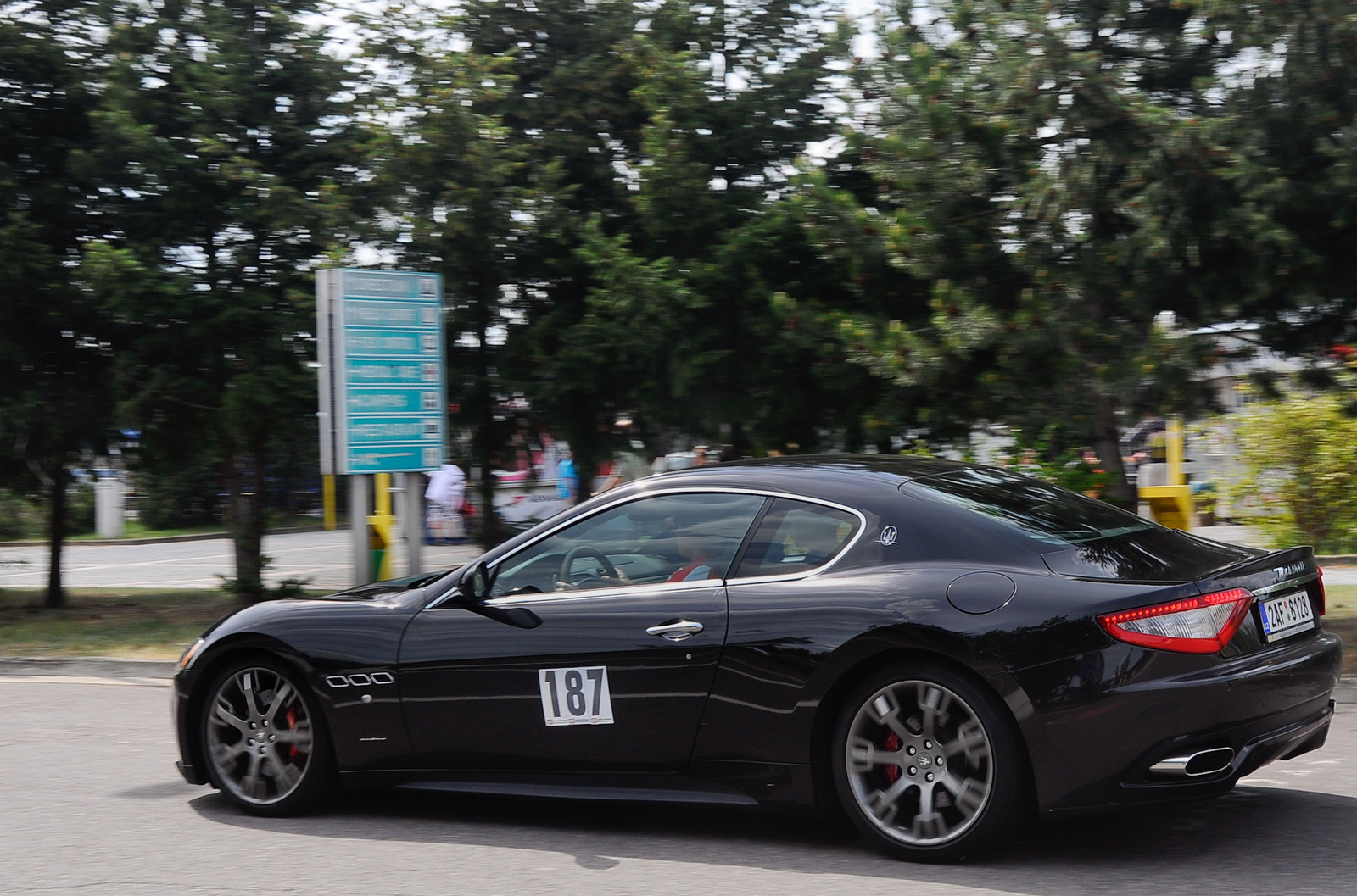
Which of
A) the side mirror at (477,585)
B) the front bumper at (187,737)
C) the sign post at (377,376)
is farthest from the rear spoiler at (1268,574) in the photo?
the sign post at (377,376)

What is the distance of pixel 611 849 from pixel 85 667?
746cm

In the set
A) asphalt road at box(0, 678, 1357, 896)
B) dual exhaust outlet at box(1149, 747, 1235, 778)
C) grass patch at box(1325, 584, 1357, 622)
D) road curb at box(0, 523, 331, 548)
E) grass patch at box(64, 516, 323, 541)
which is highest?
grass patch at box(64, 516, 323, 541)

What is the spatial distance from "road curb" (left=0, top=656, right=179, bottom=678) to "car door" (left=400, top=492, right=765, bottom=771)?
6.13 metres

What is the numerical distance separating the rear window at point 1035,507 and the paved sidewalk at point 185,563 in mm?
11046

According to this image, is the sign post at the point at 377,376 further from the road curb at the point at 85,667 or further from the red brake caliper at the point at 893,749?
the red brake caliper at the point at 893,749

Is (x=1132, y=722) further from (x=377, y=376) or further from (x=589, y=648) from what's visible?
(x=377, y=376)

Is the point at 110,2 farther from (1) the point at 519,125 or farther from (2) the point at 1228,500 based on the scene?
(2) the point at 1228,500

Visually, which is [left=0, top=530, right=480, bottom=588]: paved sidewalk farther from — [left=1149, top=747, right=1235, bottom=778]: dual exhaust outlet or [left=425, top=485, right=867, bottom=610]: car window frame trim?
[left=1149, top=747, right=1235, bottom=778]: dual exhaust outlet

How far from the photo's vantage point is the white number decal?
529 cm

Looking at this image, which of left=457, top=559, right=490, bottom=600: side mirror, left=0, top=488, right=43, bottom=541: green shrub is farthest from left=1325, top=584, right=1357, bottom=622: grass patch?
left=0, top=488, right=43, bottom=541: green shrub

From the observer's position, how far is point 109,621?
1470 centimetres

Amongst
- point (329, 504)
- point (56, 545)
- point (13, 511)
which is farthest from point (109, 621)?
→ point (329, 504)

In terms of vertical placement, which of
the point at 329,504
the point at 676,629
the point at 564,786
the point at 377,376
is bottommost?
the point at 564,786

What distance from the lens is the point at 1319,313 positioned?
10273mm
